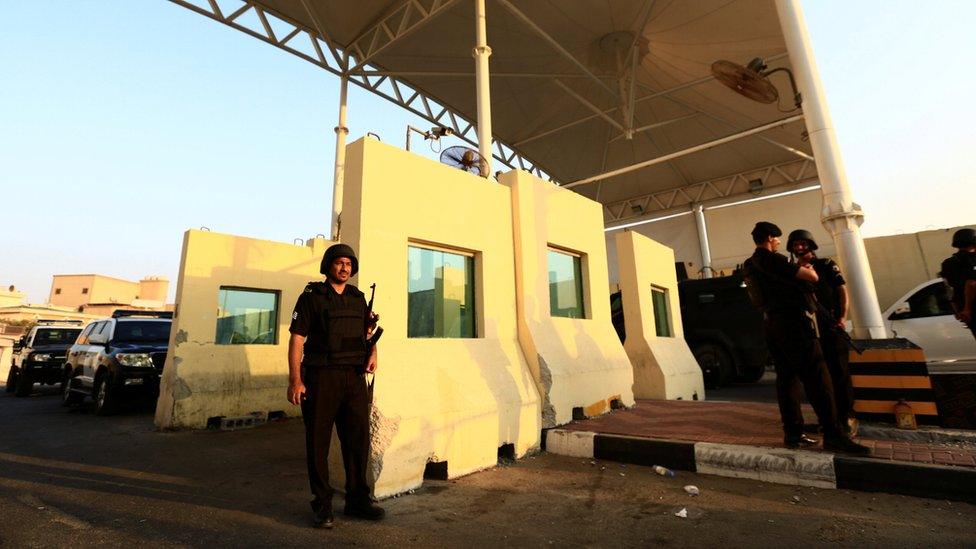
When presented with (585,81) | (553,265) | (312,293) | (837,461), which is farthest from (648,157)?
(312,293)

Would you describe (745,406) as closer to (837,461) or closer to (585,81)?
(837,461)

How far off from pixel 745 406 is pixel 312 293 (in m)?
5.79

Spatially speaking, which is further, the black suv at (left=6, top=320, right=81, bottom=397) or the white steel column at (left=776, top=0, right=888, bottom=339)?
the black suv at (left=6, top=320, right=81, bottom=397)

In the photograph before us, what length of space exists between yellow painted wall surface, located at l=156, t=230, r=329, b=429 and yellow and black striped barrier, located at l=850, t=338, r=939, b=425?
25.4 ft

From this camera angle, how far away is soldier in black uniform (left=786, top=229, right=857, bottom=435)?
3979 millimetres

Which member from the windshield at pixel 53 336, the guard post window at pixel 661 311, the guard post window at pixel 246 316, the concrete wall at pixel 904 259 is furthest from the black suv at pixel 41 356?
the concrete wall at pixel 904 259

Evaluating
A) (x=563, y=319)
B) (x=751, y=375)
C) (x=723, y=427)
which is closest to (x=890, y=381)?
(x=723, y=427)

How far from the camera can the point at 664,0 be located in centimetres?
1039

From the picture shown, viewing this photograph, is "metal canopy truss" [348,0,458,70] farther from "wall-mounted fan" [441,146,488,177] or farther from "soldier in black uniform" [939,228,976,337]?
"soldier in black uniform" [939,228,976,337]

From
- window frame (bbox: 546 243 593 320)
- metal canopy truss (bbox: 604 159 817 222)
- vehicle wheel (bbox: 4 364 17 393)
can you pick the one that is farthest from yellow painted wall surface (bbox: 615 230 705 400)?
vehicle wheel (bbox: 4 364 17 393)

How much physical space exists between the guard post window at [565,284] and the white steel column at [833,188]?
3.01 meters

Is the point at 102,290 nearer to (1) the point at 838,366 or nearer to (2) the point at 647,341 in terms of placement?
(2) the point at 647,341

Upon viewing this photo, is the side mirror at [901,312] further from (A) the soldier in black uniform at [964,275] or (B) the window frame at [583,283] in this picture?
(B) the window frame at [583,283]

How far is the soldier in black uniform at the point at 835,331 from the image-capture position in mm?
3979
